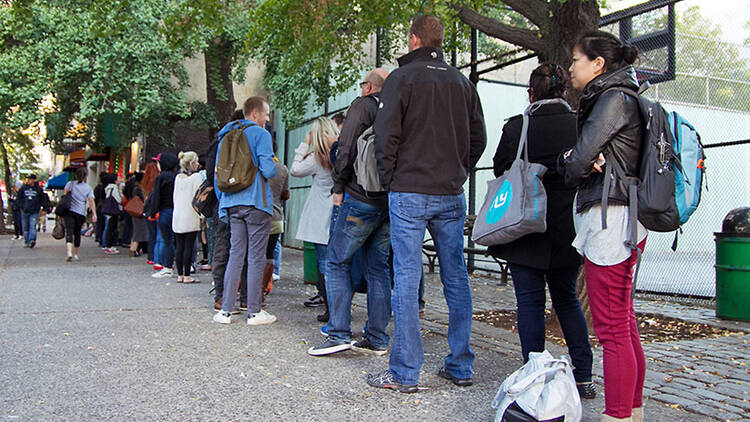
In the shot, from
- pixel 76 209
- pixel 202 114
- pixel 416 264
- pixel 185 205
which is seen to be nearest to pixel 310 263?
pixel 185 205

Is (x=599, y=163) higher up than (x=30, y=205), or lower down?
higher up

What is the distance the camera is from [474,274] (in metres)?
11.6

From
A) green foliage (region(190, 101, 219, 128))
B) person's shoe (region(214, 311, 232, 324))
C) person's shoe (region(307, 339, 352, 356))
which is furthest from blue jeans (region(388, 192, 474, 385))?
green foliage (region(190, 101, 219, 128))

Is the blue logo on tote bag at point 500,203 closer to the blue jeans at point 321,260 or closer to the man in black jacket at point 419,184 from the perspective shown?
the man in black jacket at point 419,184

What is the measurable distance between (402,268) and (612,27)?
6.77 meters

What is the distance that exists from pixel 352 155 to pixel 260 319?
2209mm

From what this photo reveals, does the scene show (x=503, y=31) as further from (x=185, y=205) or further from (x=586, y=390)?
(x=185, y=205)

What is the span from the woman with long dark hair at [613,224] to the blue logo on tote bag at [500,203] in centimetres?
54

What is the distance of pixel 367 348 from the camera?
4.84 metres

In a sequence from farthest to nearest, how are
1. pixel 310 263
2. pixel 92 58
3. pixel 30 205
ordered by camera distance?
pixel 30 205 < pixel 92 58 < pixel 310 263

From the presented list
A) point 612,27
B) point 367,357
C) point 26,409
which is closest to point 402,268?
point 367,357

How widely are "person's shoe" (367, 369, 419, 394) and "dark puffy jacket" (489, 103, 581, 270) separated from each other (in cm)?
92

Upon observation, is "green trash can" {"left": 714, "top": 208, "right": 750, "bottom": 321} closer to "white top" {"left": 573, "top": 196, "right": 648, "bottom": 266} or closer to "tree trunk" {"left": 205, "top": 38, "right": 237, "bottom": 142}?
"white top" {"left": 573, "top": 196, "right": 648, "bottom": 266}

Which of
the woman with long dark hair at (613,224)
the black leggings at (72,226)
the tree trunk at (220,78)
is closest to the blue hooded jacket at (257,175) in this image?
the woman with long dark hair at (613,224)
